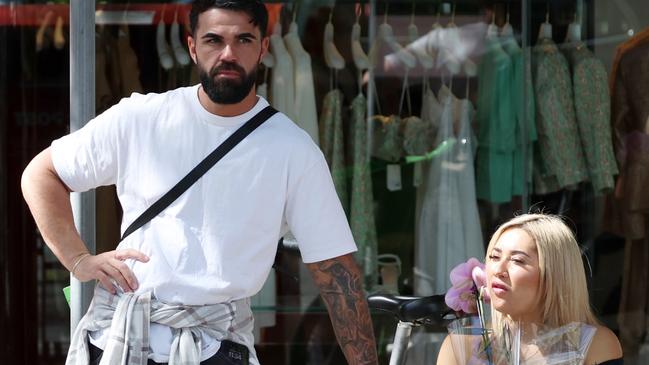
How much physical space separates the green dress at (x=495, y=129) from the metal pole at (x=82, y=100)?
8.85ft

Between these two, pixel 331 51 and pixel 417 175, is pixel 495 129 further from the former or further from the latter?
pixel 331 51

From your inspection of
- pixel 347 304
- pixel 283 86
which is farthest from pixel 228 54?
pixel 283 86

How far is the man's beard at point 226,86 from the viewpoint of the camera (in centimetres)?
279

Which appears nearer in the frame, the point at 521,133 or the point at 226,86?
the point at 226,86

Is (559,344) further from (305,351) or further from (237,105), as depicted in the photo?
(305,351)

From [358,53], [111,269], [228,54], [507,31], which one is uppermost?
[507,31]

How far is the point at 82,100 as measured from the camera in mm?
3301

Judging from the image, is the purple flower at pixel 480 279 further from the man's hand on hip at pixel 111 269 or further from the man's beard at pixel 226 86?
the man's hand on hip at pixel 111 269

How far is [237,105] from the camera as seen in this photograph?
285cm

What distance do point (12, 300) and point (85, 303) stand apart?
2769 millimetres

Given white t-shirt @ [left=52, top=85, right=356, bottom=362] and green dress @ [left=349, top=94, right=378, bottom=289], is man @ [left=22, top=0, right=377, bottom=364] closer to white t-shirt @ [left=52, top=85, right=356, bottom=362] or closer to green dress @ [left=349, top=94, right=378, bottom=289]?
white t-shirt @ [left=52, top=85, right=356, bottom=362]

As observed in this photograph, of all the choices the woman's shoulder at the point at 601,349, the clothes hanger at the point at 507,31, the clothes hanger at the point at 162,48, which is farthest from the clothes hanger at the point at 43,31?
the woman's shoulder at the point at 601,349

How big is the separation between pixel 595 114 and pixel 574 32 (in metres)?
0.45

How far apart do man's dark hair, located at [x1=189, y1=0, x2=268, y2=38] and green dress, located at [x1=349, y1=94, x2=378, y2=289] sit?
2.70m
